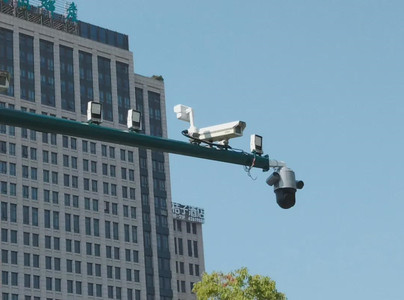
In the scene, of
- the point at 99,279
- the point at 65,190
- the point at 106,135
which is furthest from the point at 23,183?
the point at 106,135

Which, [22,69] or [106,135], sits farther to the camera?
[22,69]

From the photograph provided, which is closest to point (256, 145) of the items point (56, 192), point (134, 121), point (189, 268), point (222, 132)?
point (222, 132)

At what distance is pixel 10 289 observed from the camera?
131000mm

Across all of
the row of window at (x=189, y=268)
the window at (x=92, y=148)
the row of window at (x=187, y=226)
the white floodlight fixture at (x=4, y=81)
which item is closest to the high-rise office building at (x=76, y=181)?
the window at (x=92, y=148)

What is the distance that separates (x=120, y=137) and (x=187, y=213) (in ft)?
522

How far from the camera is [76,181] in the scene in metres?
142

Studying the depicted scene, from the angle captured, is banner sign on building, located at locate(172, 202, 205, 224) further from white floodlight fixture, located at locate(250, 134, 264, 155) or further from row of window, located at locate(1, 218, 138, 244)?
white floodlight fixture, located at locate(250, 134, 264, 155)

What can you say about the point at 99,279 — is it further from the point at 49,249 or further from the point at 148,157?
the point at 148,157

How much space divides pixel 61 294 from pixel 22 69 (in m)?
26.7

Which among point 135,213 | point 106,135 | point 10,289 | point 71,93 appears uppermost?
point 71,93

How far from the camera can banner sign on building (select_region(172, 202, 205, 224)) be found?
178 metres

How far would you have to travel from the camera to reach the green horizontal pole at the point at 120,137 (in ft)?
64.6

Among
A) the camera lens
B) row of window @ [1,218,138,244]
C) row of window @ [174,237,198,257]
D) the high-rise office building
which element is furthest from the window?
the camera lens

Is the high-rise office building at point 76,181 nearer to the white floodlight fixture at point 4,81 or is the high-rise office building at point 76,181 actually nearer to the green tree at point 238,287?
the green tree at point 238,287
